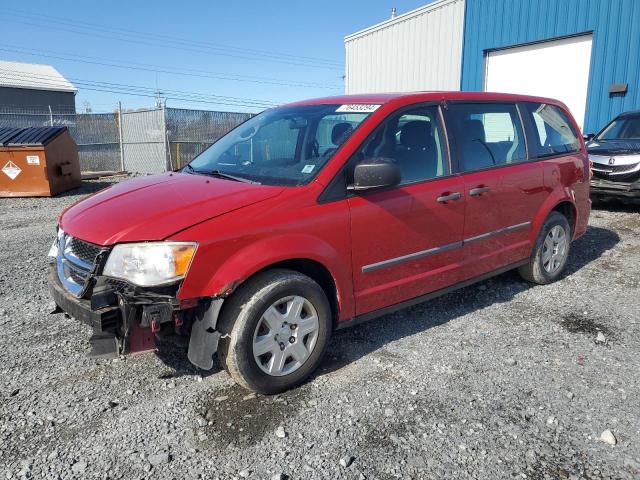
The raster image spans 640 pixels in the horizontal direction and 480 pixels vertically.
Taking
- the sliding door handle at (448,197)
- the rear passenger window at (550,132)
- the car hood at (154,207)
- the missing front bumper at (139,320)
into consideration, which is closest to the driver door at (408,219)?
the sliding door handle at (448,197)

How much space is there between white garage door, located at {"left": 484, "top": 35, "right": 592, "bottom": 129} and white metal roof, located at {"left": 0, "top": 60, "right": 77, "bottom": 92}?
3378 centimetres

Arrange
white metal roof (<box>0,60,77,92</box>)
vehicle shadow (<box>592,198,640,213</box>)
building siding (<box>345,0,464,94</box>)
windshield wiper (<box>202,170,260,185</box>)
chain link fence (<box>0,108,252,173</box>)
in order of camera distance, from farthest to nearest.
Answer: white metal roof (<box>0,60,77,92</box>), chain link fence (<box>0,108,252,173</box>), building siding (<box>345,0,464,94</box>), vehicle shadow (<box>592,198,640,213</box>), windshield wiper (<box>202,170,260,185</box>)

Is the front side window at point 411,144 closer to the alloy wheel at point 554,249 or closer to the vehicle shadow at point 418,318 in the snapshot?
the vehicle shadow at point 418,318

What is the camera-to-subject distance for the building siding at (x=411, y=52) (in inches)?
609

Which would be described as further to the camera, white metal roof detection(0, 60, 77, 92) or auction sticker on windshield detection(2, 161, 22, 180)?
white metal roof detection(0, 60, 77, 92)

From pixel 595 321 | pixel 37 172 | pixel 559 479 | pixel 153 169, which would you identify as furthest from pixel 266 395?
pixel 153 169

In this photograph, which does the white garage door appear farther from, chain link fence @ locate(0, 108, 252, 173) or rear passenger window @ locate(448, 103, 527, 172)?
rear passenger window @ locate(448, 103, 527, 172)

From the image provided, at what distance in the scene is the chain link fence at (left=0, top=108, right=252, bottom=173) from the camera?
16.0 meters

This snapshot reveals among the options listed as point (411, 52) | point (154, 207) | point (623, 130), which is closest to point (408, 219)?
point (154, 207)

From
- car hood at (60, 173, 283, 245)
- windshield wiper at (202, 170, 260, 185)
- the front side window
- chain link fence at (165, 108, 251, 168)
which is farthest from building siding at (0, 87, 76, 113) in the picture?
the front side window

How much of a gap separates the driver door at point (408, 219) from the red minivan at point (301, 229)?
0.01 m

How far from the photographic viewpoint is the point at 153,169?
16344mm

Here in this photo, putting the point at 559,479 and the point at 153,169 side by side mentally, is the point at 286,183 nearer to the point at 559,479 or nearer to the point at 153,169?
the point at 559,479

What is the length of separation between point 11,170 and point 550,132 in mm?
10569
